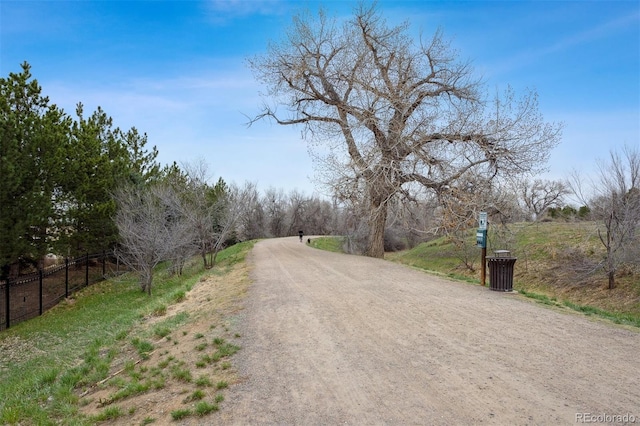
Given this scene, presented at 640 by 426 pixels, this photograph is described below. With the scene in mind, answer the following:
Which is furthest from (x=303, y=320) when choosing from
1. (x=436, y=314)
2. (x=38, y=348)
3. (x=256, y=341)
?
(x=38, y=348)

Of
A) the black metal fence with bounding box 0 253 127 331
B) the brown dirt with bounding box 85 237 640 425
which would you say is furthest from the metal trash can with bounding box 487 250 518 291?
the black metal fence with bounding box 0 253 127 331

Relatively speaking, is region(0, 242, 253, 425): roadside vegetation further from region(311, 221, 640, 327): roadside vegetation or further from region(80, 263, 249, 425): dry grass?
region(311, 221, 640, 327): roadside vegetation

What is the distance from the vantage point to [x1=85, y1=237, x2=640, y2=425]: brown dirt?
169 inches

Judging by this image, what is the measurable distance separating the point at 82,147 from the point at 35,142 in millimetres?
4529

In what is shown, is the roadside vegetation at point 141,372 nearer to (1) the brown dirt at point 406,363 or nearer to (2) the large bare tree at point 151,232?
(1) the brown dirt at point 406,363

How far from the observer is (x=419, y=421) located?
405 cm

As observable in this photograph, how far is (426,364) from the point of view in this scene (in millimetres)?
5453

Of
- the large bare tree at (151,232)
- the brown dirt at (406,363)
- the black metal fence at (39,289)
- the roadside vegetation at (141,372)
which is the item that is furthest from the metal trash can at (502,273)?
the black metal fence at (39,289)

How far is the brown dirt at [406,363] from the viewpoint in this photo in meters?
4.30

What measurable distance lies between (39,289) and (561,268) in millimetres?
22264

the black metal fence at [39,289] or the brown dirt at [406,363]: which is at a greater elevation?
the brown dirt at [406,363]

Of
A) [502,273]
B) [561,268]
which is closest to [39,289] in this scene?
[502,273]

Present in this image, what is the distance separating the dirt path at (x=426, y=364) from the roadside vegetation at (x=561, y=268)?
127 inches

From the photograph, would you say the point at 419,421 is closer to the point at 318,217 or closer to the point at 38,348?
the point at 38,348
